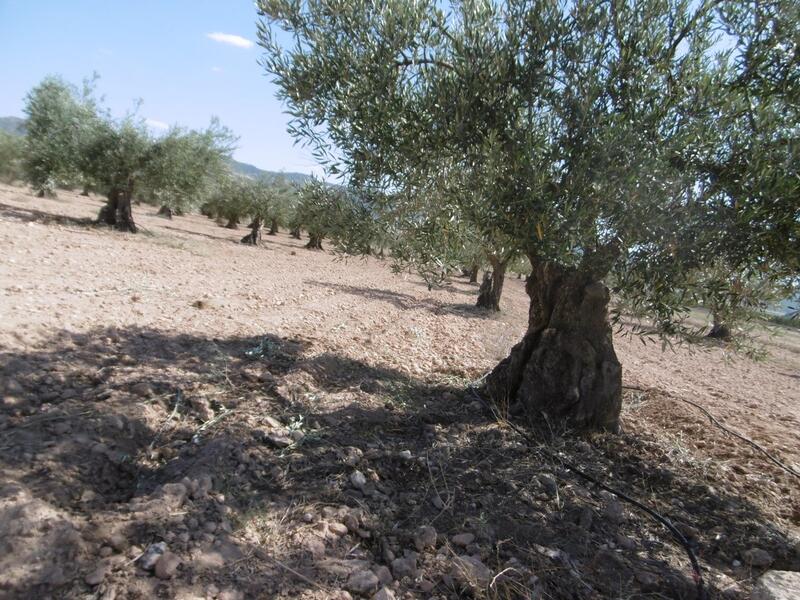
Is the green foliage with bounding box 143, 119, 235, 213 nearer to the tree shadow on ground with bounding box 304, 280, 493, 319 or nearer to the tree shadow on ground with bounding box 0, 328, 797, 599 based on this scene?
the tree shadow on ground with bounding box 304, 280, 493, 319

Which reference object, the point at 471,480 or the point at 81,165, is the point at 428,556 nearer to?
the point at 471,480

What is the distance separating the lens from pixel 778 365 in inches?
609

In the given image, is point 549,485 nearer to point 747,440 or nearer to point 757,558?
point 757,558

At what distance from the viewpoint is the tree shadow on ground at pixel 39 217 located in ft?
56.5

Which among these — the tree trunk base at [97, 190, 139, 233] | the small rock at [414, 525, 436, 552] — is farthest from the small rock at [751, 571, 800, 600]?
the tree trunk base at [97, 190, 139, 233]

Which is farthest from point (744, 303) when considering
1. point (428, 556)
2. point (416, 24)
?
point (416, 24)

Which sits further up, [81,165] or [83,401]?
[81,165]

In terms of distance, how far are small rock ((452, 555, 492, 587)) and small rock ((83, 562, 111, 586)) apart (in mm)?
2020

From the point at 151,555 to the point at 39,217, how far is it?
20.0 m

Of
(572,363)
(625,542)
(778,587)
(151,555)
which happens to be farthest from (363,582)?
(572,363)

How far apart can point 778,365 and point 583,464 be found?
1406 cm

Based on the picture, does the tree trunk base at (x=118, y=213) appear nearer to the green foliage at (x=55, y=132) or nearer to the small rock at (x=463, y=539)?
the green foliage at (x=55, y=132)

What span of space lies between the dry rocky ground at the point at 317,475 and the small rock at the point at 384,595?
0.04ft

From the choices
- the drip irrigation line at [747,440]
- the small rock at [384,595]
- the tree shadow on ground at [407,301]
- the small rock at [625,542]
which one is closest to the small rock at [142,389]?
the small rock at [384,595]
